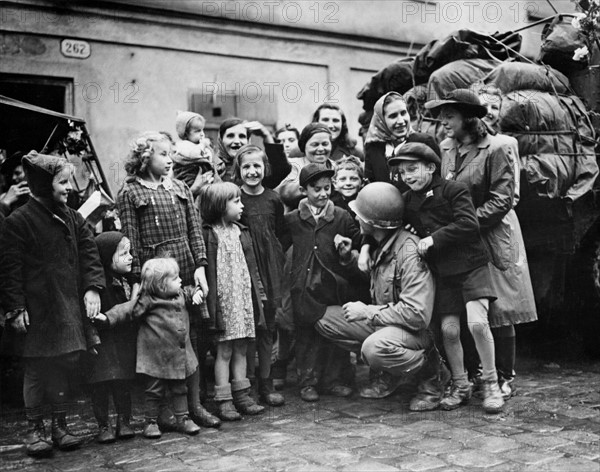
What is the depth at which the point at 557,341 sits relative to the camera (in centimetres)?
679

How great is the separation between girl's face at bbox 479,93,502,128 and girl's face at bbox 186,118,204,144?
2230 mm

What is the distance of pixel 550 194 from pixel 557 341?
5.76 feet

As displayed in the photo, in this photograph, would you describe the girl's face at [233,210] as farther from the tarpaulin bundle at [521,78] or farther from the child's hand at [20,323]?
the tarpaulin bundle at [521,78]

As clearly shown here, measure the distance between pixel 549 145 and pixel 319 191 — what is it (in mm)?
1791

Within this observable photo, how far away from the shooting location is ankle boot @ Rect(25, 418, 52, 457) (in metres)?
4.32

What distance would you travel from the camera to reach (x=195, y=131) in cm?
616

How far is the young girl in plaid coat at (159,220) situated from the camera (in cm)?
493

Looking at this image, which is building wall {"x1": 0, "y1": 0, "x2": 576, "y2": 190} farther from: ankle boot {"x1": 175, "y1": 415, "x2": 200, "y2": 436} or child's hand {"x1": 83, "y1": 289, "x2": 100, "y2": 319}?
ankle boot {"x1": 175, "y1": 415, "x2": 200, "y2": 436}

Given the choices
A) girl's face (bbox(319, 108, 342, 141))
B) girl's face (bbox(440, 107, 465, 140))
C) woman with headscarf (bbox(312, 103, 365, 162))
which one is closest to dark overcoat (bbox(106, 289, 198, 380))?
girl's face (bbox(440, 107, 465, 140))

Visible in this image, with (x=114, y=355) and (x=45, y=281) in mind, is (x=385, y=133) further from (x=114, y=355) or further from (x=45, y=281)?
(x=45, y=281)

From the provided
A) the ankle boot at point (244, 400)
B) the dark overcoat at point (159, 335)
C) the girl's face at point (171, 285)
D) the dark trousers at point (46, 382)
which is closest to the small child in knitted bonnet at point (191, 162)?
the girl's face at point (171, 285)

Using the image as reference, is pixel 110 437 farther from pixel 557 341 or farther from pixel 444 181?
pixel 557 341

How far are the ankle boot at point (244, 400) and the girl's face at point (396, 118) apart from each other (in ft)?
7.17

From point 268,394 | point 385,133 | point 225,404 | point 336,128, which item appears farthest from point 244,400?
point 336,128
